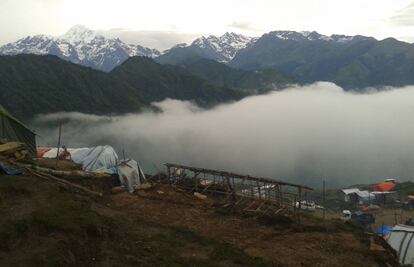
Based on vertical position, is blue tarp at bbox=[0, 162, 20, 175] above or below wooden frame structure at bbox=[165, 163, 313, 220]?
above

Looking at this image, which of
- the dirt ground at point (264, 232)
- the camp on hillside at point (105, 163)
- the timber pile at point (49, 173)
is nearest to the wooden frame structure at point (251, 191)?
the dirt ground at point (264, 232)

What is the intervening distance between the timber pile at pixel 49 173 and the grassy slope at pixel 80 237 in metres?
2.29

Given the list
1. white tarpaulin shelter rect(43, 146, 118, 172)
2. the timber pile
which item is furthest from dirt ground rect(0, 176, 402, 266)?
white tarpaulin shelter rect(43, 146, 118, 172)

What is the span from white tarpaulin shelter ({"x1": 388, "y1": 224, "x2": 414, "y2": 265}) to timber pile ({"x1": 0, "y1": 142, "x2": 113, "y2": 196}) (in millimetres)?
15114

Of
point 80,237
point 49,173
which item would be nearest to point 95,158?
point 49,173

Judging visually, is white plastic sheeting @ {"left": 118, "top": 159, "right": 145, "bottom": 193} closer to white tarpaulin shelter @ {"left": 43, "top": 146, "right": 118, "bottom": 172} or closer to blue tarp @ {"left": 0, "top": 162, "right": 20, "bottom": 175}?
white tarpaulin shelter @ {"left": 43, "top": 146, "right": 118, "bottom": 172}

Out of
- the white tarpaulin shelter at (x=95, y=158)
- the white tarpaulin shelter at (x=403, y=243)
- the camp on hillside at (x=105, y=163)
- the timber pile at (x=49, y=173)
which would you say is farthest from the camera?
the white tarpaulin shelter at (x=95, y=158)

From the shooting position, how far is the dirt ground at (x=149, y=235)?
1339 centimetres

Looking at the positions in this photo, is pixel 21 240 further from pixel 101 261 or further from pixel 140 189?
pixel 140 189

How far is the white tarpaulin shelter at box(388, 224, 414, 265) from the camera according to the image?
939 inches

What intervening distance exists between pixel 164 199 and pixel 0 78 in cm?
12776

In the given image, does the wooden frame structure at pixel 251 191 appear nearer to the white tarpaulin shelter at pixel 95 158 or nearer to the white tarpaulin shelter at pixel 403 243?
the white tarpaulin shelter at pixel 95 158

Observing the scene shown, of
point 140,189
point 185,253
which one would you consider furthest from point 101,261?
point 140,189

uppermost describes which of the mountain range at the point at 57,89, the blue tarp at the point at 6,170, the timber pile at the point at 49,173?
the blue tarp at the point at 6,170
